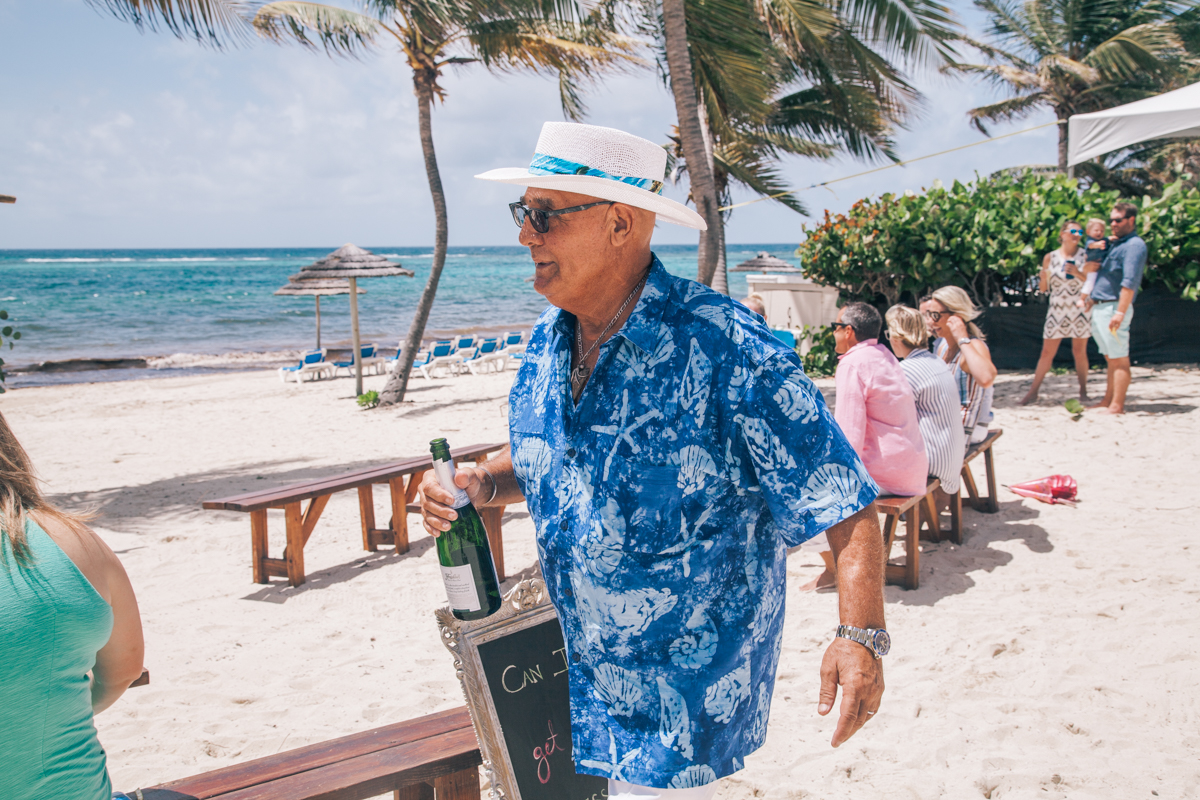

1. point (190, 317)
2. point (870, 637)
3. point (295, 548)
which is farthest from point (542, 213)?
point (190, 317)

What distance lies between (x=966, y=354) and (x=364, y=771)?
15.2ft

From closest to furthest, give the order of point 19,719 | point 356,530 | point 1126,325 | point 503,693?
point 19,719 < point 503,693 < point 356,530 < point 1126,325

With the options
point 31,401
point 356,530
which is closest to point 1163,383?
point 356,530

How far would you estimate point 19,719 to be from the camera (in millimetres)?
1355

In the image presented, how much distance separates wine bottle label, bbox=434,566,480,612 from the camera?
6.21 ft

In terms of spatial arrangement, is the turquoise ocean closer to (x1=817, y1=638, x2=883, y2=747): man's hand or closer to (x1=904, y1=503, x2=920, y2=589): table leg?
(x1=904, y1=503, x2=920, y2=589): table leg

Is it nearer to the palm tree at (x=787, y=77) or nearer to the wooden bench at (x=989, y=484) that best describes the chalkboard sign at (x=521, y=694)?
the wooden bench at (x=989, y=484)

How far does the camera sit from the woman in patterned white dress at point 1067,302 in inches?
311

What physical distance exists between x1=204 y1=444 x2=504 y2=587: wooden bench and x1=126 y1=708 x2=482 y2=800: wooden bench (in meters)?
2.42

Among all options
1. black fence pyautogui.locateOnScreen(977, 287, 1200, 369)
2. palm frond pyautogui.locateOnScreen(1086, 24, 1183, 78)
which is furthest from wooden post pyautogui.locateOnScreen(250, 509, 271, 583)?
palm frond pyautogui.locateOnScreen(1086, 24, 1183, 78)

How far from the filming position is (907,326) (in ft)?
15.2

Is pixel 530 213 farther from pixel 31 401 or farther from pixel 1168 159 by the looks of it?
pixel 1168 159

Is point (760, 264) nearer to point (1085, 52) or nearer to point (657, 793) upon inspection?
point (1085, 52)

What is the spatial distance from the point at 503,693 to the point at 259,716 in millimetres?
1934
